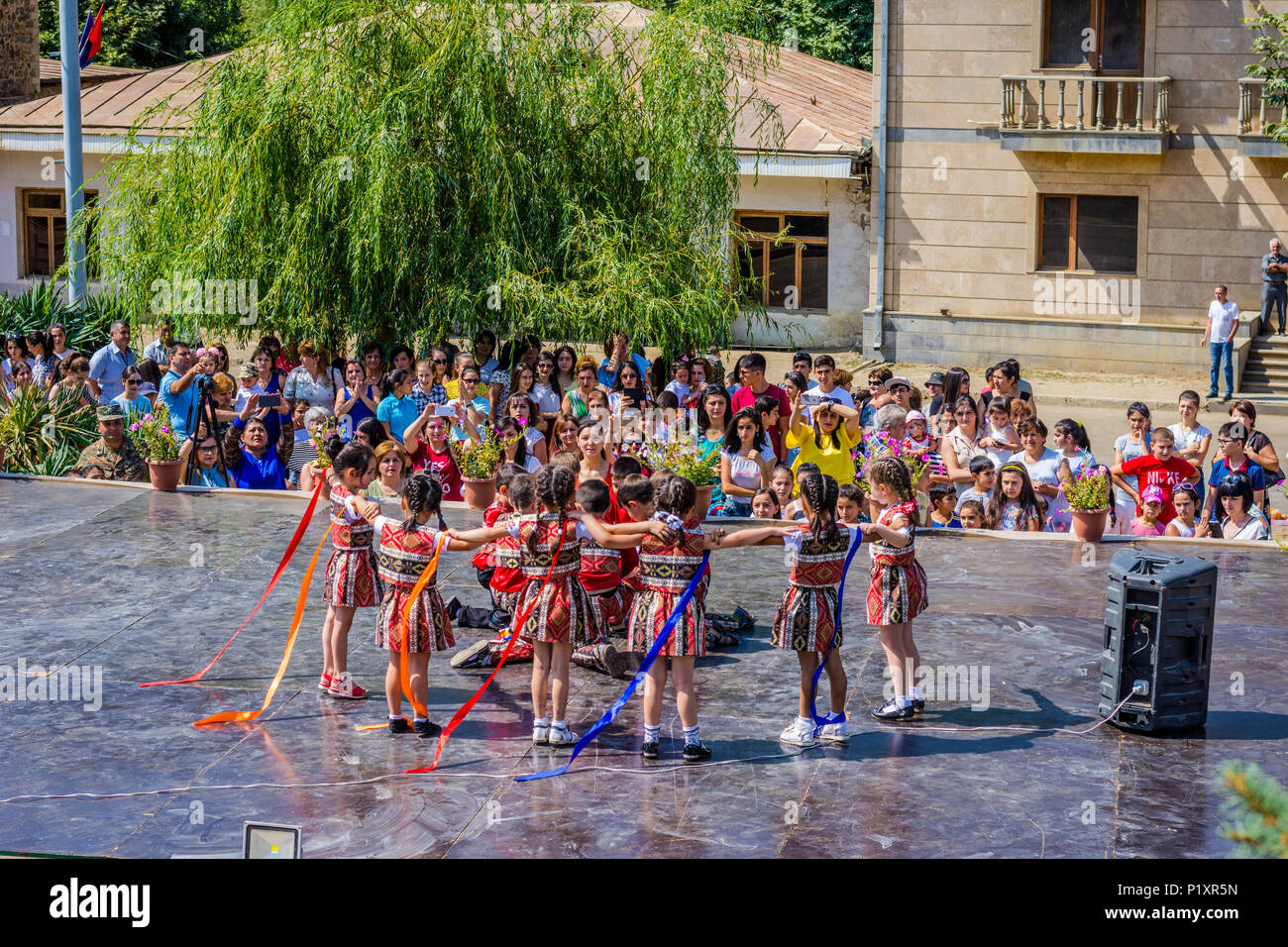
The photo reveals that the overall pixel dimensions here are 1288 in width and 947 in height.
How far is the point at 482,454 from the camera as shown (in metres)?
12.7

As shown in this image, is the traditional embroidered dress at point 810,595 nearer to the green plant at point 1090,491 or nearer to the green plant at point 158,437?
the green plant at point 1090,491

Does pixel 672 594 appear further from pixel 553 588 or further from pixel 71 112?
pixel 71 112

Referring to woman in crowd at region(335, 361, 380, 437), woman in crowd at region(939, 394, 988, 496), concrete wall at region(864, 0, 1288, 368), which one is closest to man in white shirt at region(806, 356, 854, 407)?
woman in crowd at region(939, 394, 988, 496)

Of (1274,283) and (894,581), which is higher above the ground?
(1274,283)

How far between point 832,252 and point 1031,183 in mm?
3505

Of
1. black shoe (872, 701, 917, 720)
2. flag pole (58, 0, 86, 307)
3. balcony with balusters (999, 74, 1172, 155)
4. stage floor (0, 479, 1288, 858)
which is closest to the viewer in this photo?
stage floor (0, 479, 1288, 858)

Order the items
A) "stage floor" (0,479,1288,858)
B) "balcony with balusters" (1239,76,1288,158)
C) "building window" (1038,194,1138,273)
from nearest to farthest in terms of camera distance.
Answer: "stage floor" (0,479,1288,858), "balcony with balusters" (1239,76,1288,158), "building window" (1038,194,1138,273)

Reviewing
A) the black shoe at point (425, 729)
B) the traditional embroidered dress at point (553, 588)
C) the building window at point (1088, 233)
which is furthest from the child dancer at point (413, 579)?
the building window at point (1088, 233)

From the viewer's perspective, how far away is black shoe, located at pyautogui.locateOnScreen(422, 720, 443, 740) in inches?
337

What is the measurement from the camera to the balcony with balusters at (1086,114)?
24.0 m

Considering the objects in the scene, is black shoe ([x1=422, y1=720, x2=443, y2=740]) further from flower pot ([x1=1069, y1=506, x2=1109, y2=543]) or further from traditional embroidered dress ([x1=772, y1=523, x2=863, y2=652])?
flower pot ([x1=1069, y1=506, x2=1109, y2=543])

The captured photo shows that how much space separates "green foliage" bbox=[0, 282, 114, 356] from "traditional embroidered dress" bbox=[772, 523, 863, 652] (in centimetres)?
1106

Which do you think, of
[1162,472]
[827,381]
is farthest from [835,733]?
[827,381]

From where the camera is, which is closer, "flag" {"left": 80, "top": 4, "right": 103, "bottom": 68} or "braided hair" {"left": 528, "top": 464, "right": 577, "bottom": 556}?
"braided hair" {"left": 528, "top": 464, "right": 577, "bottom": 556}
